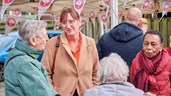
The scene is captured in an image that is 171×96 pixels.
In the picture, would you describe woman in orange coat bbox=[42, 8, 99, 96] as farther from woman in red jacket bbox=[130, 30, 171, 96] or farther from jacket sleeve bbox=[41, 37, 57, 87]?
woman in red jacket bbox=[130, 30, 171, 96]

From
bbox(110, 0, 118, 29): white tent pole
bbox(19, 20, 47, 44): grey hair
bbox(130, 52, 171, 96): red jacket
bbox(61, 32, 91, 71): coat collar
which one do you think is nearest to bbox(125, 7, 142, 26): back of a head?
bbox(61, 32, 91, 71): coat collar

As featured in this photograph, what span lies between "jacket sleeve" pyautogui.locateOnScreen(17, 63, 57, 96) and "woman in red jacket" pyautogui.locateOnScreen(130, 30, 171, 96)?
2.92 ft

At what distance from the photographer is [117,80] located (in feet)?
7.30

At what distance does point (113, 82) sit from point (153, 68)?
2.39 feet

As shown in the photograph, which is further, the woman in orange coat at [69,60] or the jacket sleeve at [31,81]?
the woman in orange coat at [69,60]

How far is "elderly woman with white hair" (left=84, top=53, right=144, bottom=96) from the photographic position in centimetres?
216

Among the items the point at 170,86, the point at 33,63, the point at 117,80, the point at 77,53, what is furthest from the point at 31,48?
the point at 170,86

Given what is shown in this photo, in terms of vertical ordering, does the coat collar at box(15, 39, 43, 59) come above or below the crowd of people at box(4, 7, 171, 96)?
above

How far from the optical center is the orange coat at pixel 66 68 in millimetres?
3264

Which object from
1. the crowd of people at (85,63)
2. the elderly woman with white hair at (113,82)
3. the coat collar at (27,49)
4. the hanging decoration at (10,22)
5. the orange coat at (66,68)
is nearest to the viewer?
the elderly woman with white hair at (113,82)

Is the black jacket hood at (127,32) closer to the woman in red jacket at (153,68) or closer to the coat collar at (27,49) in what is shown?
the woman in red jacket at (153,68)

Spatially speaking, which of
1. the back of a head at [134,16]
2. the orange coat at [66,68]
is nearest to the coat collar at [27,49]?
the orange coat at [66,68]

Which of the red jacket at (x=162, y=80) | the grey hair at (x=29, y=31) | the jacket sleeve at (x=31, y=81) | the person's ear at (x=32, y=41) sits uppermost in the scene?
the grey hair at (x=29, y=31)

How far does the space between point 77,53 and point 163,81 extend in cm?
93
